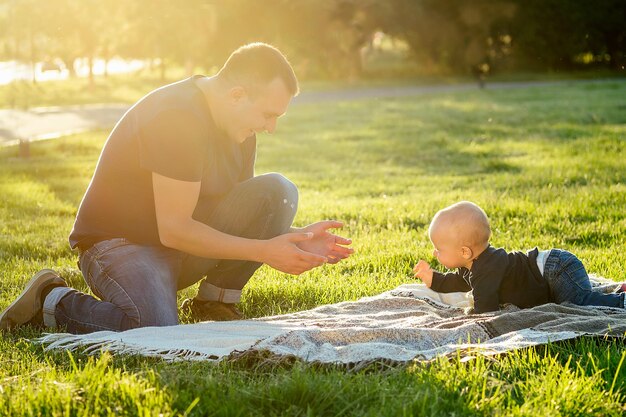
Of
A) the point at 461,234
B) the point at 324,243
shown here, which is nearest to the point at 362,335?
the point at 324,243

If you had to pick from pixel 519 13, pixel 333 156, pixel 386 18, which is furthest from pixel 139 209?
pixel 519 13

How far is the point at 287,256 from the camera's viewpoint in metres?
3.97

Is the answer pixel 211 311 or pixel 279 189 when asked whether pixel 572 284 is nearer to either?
pixel 279 189

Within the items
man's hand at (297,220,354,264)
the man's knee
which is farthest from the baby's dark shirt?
the man's knee

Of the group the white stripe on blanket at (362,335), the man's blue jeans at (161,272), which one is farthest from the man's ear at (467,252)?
the man's blue jeans at (161,272)

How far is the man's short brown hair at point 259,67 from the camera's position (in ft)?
13.5

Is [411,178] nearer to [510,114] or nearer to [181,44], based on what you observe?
[510,114]

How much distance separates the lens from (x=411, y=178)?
1009 centimetres

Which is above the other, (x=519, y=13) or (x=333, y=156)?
(x=519, y=13)

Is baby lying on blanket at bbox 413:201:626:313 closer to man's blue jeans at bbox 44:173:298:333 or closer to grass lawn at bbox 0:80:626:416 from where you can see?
grass lawn at bbox 0:80:626:416

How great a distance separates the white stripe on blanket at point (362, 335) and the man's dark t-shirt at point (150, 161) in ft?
2.06

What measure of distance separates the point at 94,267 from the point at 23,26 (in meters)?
18.2

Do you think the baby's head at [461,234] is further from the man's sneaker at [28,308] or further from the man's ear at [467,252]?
the man's sneaker at [28,308]

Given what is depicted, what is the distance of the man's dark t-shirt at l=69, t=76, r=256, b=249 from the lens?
13.3 feet
